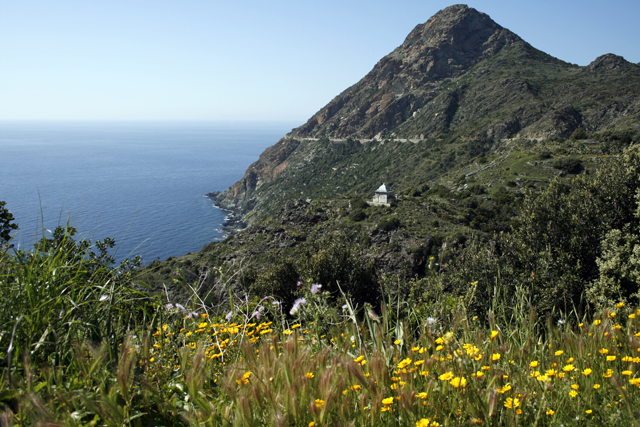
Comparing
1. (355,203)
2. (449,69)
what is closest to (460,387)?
(355,203)

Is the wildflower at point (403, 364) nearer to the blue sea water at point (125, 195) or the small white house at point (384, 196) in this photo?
the blue sea water at point (125, 195)

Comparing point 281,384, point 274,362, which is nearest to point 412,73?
point 274,362

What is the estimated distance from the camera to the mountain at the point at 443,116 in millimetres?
64562

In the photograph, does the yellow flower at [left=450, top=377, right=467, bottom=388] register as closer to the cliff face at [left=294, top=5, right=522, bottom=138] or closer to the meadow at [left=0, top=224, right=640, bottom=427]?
the meadow at [left=0, top=224, right=640, bottom=427]

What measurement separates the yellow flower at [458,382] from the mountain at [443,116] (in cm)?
4868

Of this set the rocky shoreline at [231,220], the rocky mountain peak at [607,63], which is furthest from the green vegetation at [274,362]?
the rocky mountain peak at [607,63]

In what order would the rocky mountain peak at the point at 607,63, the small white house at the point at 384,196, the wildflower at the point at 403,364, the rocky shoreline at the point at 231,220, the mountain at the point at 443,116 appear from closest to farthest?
the wildflower at the point at 403,364, the small white house at the point at 384,196, the mountain at the point at 443,116, the rocky shoreline at the point at 231,220, the rocky mountain peak at the point at 607,63

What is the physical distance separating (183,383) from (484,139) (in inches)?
3029

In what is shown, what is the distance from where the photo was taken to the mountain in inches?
2542

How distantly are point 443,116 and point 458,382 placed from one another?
306ft

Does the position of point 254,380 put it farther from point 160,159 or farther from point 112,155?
point 112,155

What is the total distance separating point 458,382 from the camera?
167 centimetres

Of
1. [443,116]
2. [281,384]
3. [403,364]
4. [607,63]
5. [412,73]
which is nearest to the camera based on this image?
[281,384]

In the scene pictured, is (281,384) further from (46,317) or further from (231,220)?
(231,220)
